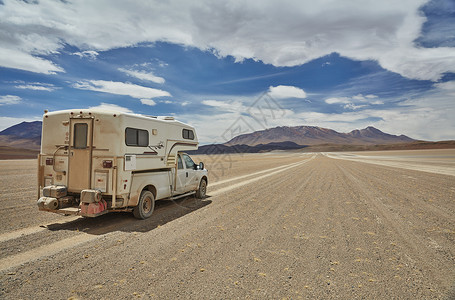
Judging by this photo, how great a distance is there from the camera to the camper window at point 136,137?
7371mm

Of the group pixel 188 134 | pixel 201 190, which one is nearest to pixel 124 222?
pixel 188 134

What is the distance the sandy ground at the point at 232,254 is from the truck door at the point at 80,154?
1.28 meters

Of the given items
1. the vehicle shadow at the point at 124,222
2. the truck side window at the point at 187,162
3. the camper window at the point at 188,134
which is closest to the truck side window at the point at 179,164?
the truck side window at the point at 187,162

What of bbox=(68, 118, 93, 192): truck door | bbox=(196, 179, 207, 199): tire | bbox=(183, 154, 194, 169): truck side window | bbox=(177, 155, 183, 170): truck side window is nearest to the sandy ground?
bbox=(68, 118, 93, 192): truck door

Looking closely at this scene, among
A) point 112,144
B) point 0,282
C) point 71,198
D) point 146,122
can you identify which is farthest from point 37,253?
point 146,122

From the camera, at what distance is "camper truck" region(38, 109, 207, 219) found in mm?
7090

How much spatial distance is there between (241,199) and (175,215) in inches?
149

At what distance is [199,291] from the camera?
13.2ft

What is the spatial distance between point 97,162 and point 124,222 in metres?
2.05

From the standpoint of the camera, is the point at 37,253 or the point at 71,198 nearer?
the point at 37,253

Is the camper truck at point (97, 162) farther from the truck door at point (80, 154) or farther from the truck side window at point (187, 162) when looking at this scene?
the truck side window at point (187, 162)

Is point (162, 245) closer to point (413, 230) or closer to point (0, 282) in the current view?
point (0, 282)

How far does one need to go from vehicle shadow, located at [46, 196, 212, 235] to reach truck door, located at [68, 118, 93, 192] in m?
1.08

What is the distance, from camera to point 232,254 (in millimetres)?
5441
